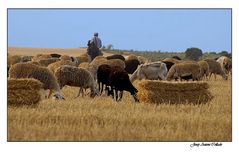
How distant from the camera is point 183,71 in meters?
25.4

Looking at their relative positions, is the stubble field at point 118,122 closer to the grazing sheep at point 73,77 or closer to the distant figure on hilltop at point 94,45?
the grazing sheep at point 73,77

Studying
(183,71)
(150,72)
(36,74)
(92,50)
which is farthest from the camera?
(92,50)

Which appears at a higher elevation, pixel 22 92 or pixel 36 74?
pixel 36 74

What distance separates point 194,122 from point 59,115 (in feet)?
9.44

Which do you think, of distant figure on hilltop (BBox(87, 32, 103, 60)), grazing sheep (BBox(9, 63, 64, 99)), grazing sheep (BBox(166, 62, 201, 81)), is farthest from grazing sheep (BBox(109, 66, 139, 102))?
distant figure on hilltop (BBox(87, 32, 103, 60))

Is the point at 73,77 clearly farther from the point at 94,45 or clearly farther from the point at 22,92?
the point at 94,45

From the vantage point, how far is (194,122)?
1173 cm

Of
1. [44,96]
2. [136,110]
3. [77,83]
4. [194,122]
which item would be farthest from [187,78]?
[194,122]

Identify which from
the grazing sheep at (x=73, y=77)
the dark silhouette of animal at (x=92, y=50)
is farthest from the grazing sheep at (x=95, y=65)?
the grazing sheep at (x=73, y=77)

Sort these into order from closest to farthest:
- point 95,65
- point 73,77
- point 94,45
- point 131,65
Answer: point 73,77
point 95,65
point 94,45
point 131,65

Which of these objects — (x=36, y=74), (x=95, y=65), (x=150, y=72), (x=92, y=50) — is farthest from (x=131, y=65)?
(x=36, y=74)

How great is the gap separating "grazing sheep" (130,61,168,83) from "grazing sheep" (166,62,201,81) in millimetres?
1002

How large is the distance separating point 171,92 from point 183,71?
10.0 meters

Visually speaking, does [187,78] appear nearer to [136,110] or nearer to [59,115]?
[136,110]
